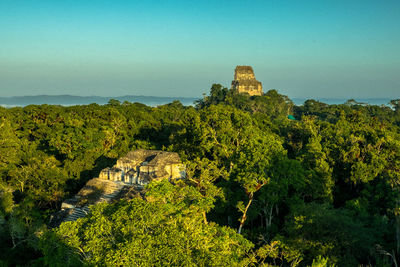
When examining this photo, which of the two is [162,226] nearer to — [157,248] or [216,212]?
[157,248]

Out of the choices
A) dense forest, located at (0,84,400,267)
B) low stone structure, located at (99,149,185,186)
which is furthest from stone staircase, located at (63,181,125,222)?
dense forest, located at (0,84,400,267)

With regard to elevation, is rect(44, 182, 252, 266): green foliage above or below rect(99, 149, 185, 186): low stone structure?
above

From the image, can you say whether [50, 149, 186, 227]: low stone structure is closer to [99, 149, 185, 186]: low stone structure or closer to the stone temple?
[99, 149, 185, 186]: low stone structure

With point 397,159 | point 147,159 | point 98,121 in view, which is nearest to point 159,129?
point 98,121

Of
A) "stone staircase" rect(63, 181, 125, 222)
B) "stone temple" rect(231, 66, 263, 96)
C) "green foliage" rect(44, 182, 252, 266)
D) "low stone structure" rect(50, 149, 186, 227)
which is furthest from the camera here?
"stone temple" rect(231, 66, 263, 96)

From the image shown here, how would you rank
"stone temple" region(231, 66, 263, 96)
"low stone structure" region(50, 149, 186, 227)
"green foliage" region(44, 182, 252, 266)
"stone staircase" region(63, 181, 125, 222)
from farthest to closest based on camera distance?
"stone temple" region(231, 66, 263, 96) → "low stone structure" region(50, 149, 186, 227) → "stone staircase" region(63, 181, 125, 222) → "green foliage" region(44, 182, 252, 266)

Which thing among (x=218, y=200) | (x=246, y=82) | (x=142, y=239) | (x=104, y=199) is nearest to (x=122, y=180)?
(x=104, y=199)

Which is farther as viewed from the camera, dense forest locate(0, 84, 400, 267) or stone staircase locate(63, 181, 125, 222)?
stone staircase locate(63, 181, 125, 222)
